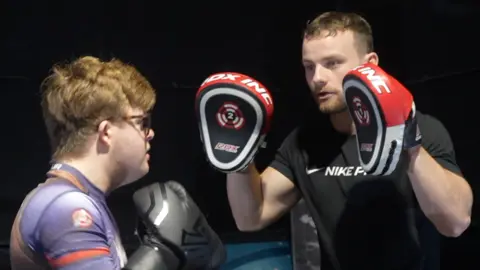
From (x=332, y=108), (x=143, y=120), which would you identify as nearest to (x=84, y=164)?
(x=143, y=120)

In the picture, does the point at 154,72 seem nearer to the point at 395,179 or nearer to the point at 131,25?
the point at 131,25

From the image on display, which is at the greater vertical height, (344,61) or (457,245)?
(344,61)

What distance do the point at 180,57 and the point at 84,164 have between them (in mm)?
1751

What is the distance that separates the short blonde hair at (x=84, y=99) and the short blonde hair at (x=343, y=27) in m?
0.50

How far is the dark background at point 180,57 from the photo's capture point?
9.03ft

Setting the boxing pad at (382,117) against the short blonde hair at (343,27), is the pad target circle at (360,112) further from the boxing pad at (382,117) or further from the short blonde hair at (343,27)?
the short blonde hair at (343,27)

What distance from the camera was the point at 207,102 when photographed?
1471mm

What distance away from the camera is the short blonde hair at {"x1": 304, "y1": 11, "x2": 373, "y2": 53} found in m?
1.59

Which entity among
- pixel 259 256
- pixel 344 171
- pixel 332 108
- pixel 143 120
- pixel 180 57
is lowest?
pixel 259 256

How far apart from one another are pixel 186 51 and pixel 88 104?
175 cm

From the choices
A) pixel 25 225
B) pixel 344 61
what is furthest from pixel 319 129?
pixel 25 225

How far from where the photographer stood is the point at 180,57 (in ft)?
9.56

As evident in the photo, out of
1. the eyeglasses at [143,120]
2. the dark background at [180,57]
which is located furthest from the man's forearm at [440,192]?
the dark background at [180,57]

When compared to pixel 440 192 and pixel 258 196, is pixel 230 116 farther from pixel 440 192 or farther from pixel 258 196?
pixel 440 192
